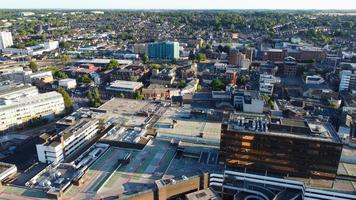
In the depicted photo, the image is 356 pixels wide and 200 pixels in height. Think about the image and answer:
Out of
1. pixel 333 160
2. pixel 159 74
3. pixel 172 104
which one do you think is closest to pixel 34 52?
pixel 159 74

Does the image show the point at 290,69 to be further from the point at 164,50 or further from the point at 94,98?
the point at 94,98

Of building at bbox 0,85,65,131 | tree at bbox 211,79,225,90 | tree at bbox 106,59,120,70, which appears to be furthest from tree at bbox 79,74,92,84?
tree at bbox 211,79,225,90

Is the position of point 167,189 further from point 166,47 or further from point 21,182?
point 166,47

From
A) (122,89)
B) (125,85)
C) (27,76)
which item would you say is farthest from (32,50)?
(122,89)

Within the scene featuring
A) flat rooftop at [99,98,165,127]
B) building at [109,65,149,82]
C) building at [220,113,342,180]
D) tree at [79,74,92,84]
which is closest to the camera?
building at [220,113,342,180]

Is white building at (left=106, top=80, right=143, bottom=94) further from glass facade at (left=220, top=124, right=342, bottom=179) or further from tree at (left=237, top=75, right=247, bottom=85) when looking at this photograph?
glass facade at (left=220, top=124, right=342, bottom=179)

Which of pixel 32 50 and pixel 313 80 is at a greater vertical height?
pixel 313 80

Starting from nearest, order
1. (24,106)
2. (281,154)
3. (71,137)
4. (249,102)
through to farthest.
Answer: (281,154), (71,137), (249,102), (24,106)
